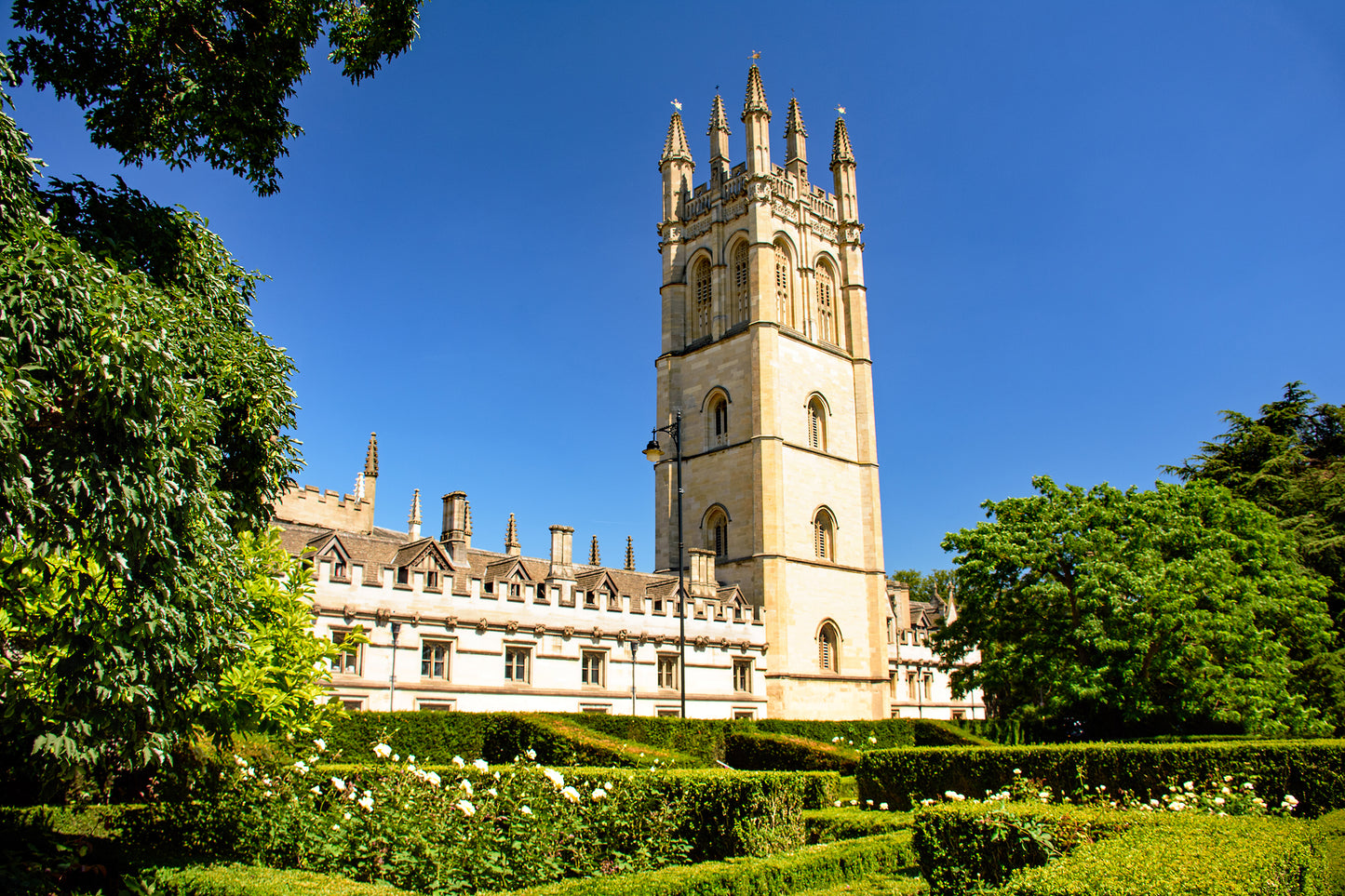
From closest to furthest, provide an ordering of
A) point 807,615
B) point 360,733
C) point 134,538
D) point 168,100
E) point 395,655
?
1. point 134,538
2. point 168,100
3. point 360,733
4. point 395,655
5. point 807,615

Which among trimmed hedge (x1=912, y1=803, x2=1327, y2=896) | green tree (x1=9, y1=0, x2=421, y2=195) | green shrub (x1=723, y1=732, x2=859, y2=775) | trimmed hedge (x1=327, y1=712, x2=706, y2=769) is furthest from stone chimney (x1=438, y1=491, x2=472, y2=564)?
trimmed hedge (x1=912, y1=803, x2=1327, y2=896)

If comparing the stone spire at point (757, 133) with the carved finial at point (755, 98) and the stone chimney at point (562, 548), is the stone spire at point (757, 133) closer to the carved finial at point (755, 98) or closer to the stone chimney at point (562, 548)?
the carved finial at point (755, 98)

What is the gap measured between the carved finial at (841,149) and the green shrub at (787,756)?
3371 cm

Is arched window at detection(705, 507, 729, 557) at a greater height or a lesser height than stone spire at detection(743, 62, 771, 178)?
lesser

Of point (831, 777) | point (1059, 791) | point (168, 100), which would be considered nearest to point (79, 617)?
point (168, 100)

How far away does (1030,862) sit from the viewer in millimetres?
9031

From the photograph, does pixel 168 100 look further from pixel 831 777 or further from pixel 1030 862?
pixel 831 777

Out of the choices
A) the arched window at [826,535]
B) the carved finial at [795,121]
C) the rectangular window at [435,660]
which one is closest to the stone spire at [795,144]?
the carved finial at [795,121]

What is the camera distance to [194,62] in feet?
34.0

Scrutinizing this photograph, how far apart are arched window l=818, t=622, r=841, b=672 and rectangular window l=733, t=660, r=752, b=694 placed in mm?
5128

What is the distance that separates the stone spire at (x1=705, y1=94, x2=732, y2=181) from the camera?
152 ft

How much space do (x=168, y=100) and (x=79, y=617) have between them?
623cm

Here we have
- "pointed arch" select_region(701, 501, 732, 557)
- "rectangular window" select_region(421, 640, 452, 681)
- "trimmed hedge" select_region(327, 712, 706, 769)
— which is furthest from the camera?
"pointed arch" select_region(701, 501, 732, 557)

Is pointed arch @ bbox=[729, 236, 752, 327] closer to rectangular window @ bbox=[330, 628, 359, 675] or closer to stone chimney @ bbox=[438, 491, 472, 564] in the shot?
stone chimney @ bbox=[438, 491, 472, 564]
